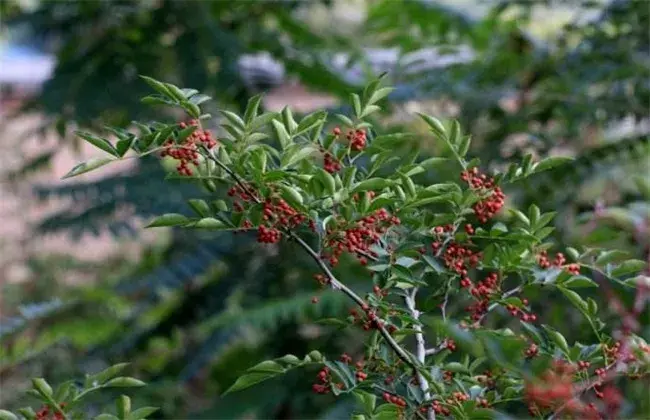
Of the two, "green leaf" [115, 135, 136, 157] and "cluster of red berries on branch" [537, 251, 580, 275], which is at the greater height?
"green leaf" [115, 135, 136, 157]

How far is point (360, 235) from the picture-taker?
0.83 meters

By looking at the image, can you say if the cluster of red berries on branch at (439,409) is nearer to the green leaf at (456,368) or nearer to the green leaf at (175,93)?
the green leaf at (456,368)

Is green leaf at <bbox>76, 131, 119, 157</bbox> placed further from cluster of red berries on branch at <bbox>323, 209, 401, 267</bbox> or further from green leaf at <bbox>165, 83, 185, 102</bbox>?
cluster of red berries on branch at <bbox>323, 209, 401, 267</bbox>

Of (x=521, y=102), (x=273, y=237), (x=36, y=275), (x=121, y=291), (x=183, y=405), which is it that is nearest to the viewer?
(x=273, y=237)

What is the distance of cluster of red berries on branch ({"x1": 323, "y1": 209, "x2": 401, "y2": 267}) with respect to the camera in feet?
2.70

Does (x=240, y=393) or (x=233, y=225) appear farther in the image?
(x=240, y=393)

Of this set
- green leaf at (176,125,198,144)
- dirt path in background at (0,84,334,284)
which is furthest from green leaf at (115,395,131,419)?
dirt path in background at (0,84,334,284)

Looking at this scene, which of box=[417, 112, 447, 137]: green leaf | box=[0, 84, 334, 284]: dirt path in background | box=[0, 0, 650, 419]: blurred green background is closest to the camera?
box=[417, 112, 447, 137]: green leaf

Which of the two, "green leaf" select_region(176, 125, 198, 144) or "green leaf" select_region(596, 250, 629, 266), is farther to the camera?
"green leaf" select_region(596, 250, 629, 266)

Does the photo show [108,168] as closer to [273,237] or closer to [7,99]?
[7,99]

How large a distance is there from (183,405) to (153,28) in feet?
3.20

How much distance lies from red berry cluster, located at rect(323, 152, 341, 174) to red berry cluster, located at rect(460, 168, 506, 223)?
10cm

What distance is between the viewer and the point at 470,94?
219 cm

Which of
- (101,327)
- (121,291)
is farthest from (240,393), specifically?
(101,327)
